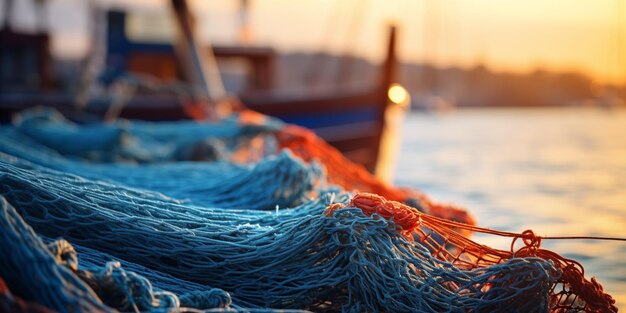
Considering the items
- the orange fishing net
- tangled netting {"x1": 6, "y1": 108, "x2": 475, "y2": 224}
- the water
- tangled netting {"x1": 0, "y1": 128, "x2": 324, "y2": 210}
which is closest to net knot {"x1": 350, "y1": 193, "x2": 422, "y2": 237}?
tangled netting {"x1": 0, "y1": 128, "x2": 324, "y2": 210}

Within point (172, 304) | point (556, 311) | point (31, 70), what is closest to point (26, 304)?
point (172, 304)

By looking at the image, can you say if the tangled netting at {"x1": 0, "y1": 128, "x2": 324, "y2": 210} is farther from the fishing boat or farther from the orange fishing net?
the fishing boat

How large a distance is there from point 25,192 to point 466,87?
3848 inches

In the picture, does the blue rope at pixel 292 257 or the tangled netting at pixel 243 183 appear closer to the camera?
the blue rope at pixel 292 257

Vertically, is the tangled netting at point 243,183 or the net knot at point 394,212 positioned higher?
the tangled netting at point 243,183

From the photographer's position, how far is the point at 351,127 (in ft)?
36.2

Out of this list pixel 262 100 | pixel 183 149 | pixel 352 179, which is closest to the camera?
pixel 352 179

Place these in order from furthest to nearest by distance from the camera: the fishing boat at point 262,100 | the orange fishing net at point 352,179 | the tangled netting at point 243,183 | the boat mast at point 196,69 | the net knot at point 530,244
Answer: the fishing boat at point 262,100
the boat mast at point 196,69
the orange fishing net at point 352,179
the tangled netting at point 243,183
the net knot at point 530,244

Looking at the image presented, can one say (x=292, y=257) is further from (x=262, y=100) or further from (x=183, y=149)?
(x=262, y=100)

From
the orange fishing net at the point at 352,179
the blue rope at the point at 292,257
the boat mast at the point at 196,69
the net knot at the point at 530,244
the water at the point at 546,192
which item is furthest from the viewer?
the boat mast at the point at 196,69

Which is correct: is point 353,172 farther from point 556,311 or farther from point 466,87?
point 466,87

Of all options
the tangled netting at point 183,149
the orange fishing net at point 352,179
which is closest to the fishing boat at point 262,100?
the tangled netting at point 183,149

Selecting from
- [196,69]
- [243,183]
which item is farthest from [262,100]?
[243,183]

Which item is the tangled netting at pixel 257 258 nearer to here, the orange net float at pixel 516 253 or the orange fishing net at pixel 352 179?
the orange net float at pixel 516 253
